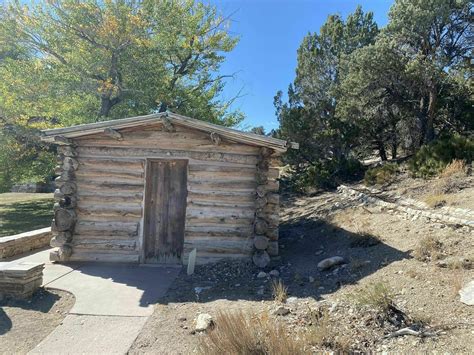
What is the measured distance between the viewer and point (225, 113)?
1877cm

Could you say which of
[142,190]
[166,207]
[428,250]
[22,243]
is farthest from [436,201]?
[22,243]

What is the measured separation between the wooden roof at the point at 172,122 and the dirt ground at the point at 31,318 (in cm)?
346

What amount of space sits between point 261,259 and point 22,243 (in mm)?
6209

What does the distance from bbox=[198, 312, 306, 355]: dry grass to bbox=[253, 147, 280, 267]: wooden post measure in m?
3.92

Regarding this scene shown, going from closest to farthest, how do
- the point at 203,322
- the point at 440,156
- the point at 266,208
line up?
the point at 203,322 < the point at 266,208 < the point at 440,156

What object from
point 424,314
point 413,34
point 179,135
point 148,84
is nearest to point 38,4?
point 148,84

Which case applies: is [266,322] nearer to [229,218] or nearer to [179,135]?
[229,218]

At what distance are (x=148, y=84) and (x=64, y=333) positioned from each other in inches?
462

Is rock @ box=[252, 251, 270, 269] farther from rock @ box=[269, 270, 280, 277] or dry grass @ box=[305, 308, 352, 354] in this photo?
dry grass @ box=[305, 308, 352, 354]

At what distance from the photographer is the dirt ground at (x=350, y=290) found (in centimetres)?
379

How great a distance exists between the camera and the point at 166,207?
26.2 ft

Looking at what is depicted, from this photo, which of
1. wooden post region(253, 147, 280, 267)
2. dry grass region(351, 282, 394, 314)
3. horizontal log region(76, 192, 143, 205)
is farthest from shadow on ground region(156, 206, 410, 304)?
horizontal log region(76, 192, 143, 205)

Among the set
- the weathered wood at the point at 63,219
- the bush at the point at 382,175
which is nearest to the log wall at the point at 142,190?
the weathered wood at the point at 63,219

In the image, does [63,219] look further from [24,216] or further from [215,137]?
[24,216]
